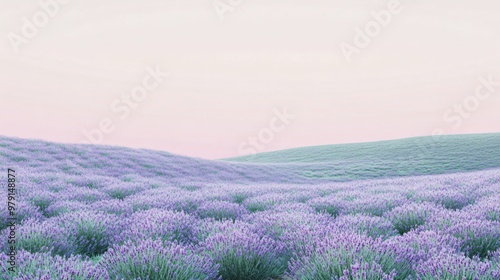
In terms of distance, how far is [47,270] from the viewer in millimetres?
2680

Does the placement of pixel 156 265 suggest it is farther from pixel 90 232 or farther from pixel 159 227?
pixel 90 232

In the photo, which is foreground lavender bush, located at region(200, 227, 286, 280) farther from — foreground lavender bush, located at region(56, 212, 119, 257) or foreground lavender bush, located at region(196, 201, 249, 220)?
foreground lavender bush, located at region(196, 201, 249, 220)

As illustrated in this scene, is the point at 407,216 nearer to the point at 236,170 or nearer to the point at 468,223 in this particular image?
the point at 468,223

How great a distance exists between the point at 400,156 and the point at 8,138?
33.4 meters

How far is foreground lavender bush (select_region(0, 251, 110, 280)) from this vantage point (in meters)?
2.66

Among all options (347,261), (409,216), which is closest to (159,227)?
(347,261)

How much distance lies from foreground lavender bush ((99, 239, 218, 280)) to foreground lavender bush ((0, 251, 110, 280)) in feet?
0.43

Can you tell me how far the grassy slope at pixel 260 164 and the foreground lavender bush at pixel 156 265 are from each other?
11.5 m

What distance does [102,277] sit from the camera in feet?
9.32

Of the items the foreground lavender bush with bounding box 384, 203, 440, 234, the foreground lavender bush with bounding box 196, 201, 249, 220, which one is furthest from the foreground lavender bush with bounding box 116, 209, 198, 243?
the foreground lavender bush with bounding box 384, 203, 440, 234

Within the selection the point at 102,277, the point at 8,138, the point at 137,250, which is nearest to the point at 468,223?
the point at 137,250

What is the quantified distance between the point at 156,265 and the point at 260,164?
28928 mm

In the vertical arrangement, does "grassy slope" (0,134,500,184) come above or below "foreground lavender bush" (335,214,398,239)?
below

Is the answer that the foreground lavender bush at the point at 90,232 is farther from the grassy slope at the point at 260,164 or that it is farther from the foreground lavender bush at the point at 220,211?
the grassy slope at the point at 260,164
